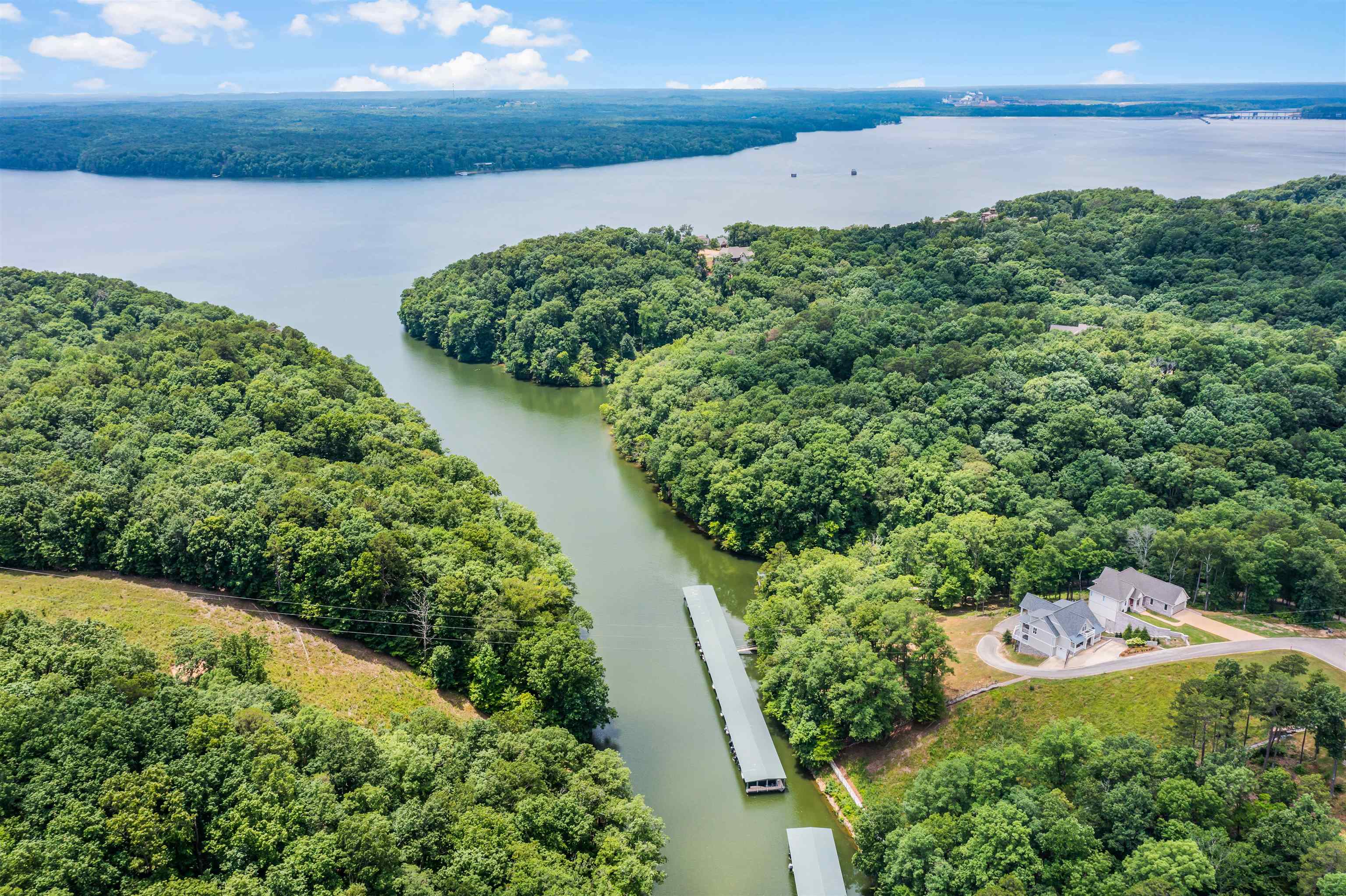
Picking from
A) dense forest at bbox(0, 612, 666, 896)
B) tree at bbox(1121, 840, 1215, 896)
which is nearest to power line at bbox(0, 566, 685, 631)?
dense forest at bbox(0, 612, 666, 896)

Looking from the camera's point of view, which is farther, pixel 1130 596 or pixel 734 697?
pixel 1130 596

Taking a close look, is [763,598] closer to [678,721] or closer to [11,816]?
[678,721]

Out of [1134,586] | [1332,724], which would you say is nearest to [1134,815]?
[1332,724]

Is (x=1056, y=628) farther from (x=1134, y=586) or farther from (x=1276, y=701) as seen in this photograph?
(x=1276, y=701)

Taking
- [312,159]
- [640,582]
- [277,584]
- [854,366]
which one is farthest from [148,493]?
[312,159]

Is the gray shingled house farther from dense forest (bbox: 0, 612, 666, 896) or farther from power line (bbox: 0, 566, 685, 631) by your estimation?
power line (bbox: 0, 566, 685, 631)
